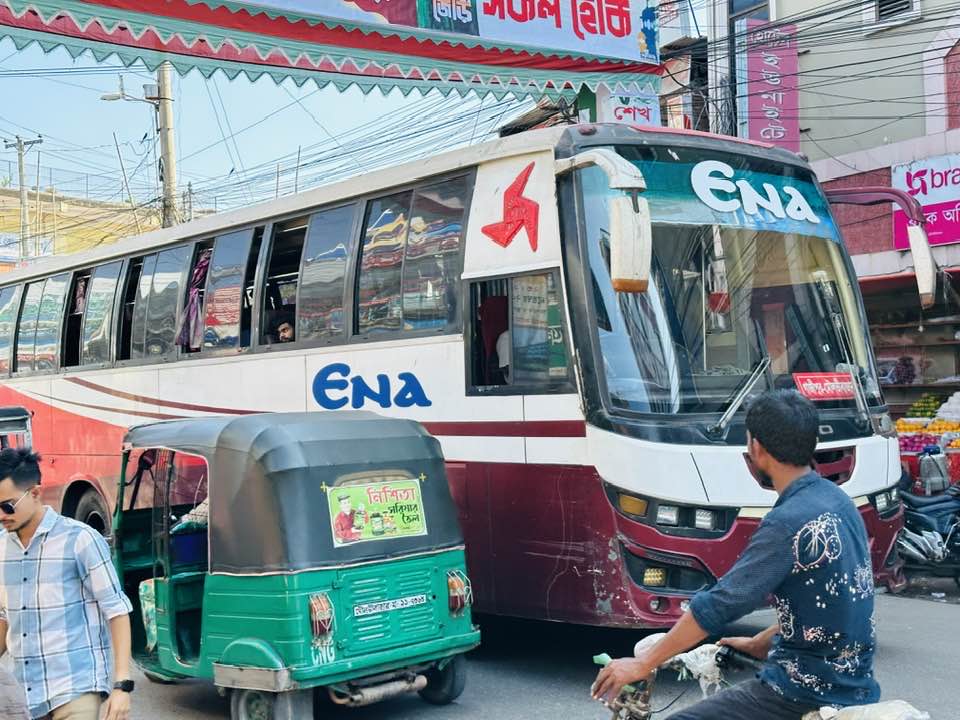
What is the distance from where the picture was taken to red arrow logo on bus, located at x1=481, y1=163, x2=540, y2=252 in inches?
279

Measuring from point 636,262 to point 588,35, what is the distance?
19.4ft

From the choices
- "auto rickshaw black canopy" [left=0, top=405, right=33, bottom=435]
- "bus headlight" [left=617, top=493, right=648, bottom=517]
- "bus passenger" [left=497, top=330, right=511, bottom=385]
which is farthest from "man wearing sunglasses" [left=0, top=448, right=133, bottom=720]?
"auto rickshaw black canopy" [left=0, top=405, right=33, bottom=435]

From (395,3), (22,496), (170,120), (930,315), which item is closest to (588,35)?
(395,3)

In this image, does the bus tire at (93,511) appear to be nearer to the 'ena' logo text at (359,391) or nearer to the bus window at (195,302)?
the bus window at (195,302)

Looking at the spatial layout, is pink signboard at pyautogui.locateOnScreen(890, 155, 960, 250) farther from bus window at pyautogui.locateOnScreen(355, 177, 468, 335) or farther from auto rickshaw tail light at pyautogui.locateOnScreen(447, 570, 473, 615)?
auto rickshaw tail light at pyautogui.locateOnScreen(447, 570, 473, 615)

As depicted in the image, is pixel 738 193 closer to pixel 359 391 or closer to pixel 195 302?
pixel 359 391

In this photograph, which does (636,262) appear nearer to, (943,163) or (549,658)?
(549,658)

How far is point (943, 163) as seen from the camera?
14633 mm

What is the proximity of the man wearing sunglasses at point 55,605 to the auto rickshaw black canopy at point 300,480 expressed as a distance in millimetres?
1533

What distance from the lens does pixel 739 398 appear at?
261 inches

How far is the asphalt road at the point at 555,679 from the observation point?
21.2ft

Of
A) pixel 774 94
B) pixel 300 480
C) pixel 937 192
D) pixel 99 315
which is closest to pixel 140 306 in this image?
pixel 99 315

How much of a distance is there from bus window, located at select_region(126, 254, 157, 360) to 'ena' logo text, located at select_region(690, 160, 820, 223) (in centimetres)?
608

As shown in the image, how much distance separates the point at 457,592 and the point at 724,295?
2.53m
